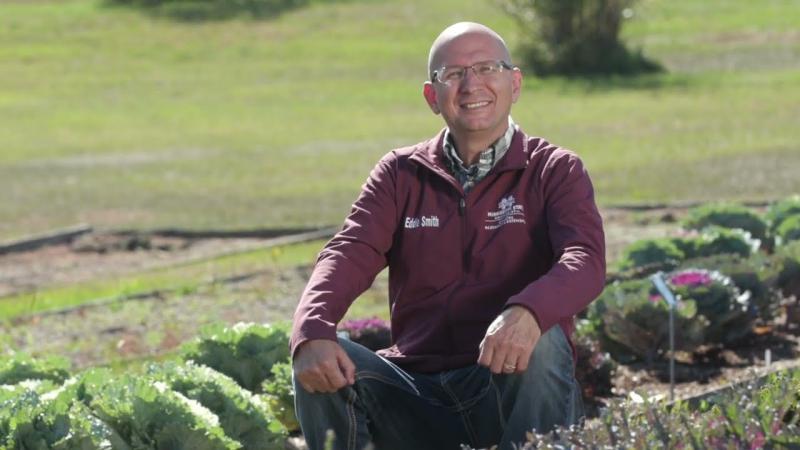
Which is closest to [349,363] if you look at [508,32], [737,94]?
[737,94]

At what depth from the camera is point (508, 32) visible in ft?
145

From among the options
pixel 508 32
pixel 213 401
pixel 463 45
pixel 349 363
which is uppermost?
pixel 463 45

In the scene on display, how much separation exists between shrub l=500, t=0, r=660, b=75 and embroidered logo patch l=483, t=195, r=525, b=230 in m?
31.5

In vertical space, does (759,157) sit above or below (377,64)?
above

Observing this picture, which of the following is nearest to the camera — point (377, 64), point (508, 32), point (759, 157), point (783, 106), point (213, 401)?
point (213, 401)

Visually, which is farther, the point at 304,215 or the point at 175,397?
the point at 304,215

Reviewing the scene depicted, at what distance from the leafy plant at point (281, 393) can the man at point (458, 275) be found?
1.42m

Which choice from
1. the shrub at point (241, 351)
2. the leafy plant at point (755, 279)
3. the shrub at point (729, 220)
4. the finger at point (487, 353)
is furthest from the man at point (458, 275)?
the shrub at point (729, 220)

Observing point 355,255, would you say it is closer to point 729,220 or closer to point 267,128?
point 729,220

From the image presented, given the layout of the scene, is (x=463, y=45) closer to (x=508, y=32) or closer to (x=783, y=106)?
(x=783, y=106)

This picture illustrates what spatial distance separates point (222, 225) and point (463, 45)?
11403mm

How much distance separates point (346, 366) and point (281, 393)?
1.98 metres

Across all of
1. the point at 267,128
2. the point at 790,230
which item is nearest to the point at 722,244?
the point at 790,230

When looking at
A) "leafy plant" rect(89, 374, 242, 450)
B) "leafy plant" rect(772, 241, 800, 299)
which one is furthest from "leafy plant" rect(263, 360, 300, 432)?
"leafy plant" rect(772, 241, 800, 299)
